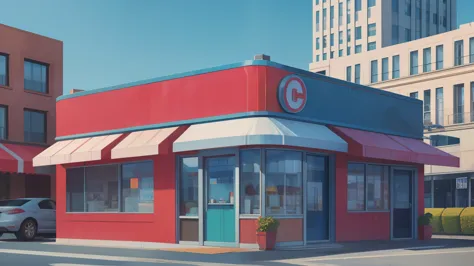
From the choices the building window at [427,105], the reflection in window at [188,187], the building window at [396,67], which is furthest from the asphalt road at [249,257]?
the building window at [396,67]

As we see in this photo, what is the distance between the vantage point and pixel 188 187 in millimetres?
19594

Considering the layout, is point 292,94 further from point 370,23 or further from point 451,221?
Result: point 370,23

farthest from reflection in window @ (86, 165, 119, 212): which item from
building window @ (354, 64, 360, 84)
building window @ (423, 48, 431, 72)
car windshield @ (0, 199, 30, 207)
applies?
building window @ (354, 64, 360, 84)

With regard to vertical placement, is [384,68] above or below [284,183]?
above

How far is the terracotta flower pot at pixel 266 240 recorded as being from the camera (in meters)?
17.4

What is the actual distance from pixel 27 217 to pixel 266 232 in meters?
10.5

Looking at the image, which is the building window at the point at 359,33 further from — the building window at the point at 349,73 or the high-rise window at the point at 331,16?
the building window at the point at 349,73

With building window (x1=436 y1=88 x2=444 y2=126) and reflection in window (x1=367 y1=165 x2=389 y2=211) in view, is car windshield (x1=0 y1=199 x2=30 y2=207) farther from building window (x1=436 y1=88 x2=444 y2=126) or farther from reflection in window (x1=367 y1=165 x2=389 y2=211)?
building window (x1=436 y1=88 x2=444 y2=126)

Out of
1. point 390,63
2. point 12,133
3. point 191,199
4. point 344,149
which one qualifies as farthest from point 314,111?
point 390,63

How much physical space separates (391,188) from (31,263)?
503 inches

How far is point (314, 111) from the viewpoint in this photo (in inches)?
773

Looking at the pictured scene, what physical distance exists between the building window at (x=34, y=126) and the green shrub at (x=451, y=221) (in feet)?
69.2

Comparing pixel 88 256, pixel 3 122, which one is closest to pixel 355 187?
pixel 88 256

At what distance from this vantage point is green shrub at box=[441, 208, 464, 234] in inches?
1196
